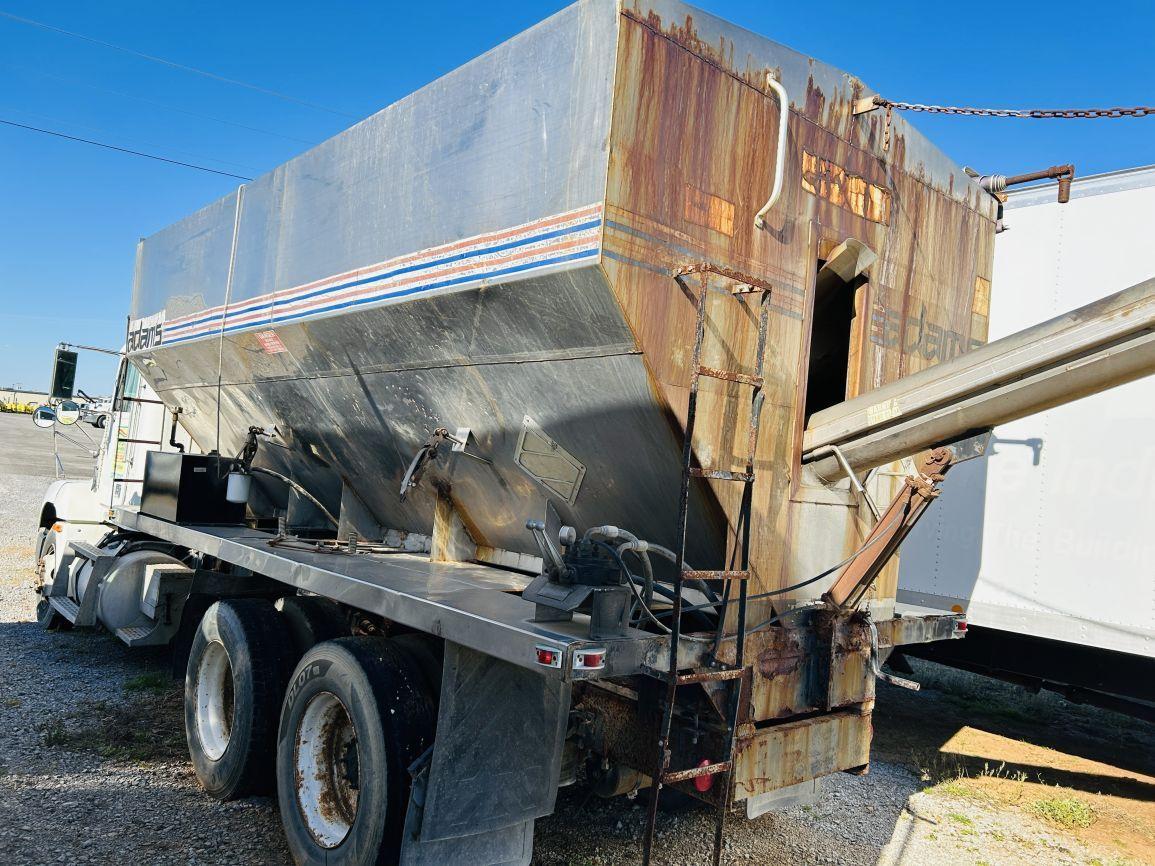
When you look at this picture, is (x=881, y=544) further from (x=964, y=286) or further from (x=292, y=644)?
(x=292, y=644)

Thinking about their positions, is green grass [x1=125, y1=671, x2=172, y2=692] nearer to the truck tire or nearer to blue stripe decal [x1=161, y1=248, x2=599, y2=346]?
the truck tire

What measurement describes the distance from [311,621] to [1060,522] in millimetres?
4631

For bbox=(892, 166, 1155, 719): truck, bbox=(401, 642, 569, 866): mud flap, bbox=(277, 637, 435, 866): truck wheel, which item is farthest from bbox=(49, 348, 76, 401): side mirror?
bbox=(892, 166, 1155, 719): truck

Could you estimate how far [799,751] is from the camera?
3.67 metres

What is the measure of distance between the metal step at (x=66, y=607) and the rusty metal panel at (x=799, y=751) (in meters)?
5.89

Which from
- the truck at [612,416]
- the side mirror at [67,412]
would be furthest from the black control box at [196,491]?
the side mirror at [67,412]

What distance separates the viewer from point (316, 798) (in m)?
3.98

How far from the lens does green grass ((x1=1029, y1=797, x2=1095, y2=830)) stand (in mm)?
5098

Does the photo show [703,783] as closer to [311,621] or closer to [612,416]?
[612,416]

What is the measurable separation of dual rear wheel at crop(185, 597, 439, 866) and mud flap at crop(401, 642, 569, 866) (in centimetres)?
19

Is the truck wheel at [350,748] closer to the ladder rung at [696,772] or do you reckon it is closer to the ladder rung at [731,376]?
the ladder rung at [696,772]

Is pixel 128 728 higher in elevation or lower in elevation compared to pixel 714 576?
lower

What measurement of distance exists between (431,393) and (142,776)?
2.72 meters

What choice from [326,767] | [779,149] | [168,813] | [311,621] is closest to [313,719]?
[326,767]
